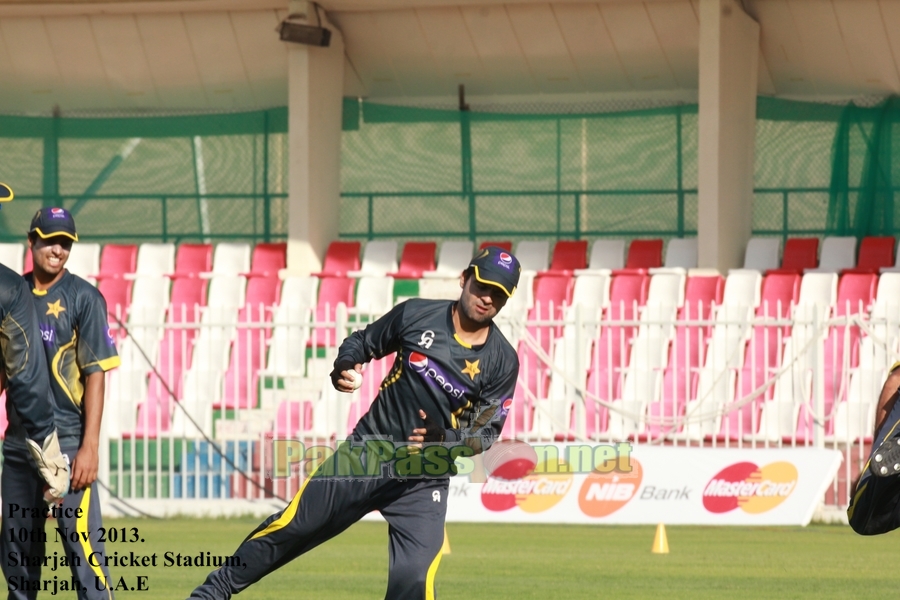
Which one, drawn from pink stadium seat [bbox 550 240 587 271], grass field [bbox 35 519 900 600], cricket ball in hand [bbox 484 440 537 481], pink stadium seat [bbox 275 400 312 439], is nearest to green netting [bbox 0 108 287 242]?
pink stadium seat [bbox 550 240 587 271]

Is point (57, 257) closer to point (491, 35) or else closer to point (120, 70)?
point (491, 35)

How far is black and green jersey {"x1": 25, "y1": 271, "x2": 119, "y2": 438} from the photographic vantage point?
720cm

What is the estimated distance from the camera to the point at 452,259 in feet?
69.7

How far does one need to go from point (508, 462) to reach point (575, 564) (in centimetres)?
375

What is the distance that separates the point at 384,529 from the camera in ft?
48.6

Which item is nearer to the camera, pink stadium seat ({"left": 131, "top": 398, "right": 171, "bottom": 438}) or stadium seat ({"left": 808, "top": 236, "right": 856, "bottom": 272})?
pink stadium seat ({"left": 131, "top": 398, "right": 171, "bottom": 438})

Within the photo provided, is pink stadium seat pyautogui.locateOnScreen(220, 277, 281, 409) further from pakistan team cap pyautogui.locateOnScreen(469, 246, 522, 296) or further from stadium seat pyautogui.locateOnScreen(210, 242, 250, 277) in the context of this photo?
pakistan team cap pyautogui.locateOnScreen(469, 246, 522, 296)

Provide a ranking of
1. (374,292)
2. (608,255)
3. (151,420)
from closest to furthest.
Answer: (151,420)
(374,292)
(608,255)

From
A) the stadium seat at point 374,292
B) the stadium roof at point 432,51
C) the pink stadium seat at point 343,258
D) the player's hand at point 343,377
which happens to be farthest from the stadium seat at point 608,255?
the player's hand at point 343,377

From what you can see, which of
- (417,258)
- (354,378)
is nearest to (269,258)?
(417,258)

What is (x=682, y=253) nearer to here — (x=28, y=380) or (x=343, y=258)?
(x=343, y=258)

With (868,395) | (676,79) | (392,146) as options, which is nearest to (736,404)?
(868,395)

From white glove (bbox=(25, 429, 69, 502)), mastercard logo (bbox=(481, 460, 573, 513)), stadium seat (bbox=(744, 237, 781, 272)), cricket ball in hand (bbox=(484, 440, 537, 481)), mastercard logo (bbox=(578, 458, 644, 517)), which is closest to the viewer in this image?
white glove (bbox=(25, 429, 69, 502))

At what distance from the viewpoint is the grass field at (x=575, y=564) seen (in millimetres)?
9836
